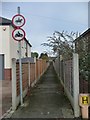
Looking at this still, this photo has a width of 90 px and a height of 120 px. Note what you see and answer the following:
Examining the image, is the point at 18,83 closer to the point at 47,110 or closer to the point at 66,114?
the point at 47,110

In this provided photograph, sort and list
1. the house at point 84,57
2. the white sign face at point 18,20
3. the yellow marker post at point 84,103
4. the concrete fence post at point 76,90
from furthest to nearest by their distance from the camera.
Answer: the house at point 84,57, the white sign face at point 18,20, the concrete fence post at point 76,90, the yellow marker post at point 84,103

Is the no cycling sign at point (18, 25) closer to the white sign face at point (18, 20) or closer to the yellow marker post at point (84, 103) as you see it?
the white sign face at point (18, 20)

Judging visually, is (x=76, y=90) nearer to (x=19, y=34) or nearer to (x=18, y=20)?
(x=19, y=34)

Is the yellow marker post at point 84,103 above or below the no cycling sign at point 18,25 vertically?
below

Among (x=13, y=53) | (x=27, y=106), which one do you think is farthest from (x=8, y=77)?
(x=27, y=106)

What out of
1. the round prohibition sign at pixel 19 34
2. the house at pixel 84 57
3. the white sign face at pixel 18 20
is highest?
the white sign face at pixel 18 20

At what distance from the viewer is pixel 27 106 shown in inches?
400

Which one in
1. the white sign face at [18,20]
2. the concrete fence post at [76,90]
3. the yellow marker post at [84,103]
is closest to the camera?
the yellow marker post at [84,103]

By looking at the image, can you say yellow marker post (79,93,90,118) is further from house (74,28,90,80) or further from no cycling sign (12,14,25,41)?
no cycling sign (12,14,25,41)

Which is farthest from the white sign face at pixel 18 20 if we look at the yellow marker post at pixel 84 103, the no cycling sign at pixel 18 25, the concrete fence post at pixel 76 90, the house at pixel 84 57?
the yellow marker post at pixel 84 103

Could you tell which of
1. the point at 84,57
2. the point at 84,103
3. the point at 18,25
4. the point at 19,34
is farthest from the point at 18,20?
the point at 84,103

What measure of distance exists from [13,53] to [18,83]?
18.0 metres

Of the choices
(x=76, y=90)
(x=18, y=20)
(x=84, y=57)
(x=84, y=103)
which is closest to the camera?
(x=84, y=103)

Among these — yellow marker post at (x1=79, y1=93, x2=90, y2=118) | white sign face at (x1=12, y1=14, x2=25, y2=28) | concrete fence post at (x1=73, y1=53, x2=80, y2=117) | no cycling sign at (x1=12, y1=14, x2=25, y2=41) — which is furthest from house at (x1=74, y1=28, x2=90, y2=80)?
white sign face at (x1=12, y1=14, x2=25, y2=28)
